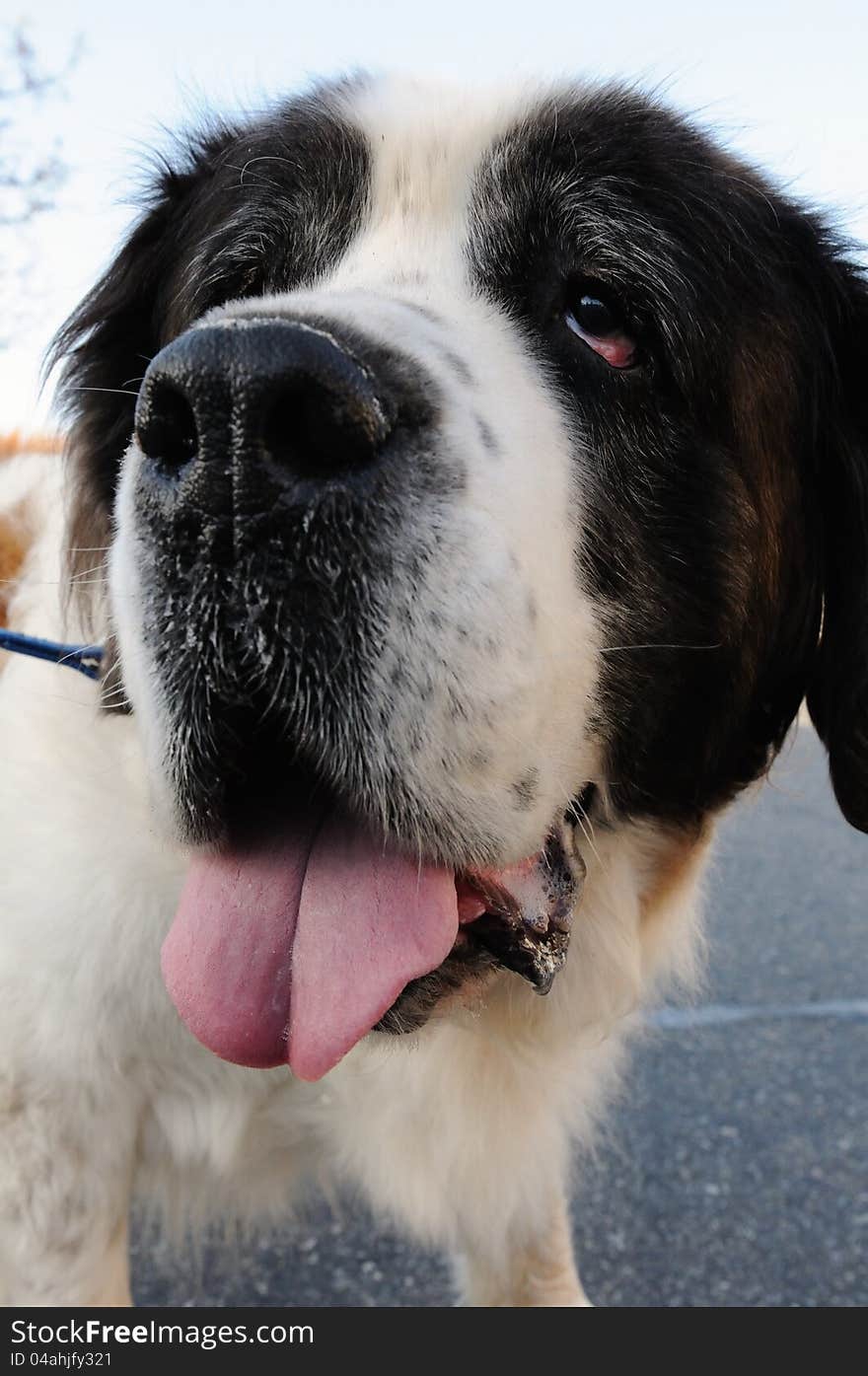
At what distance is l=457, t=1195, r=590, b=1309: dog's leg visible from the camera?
200 centimetres

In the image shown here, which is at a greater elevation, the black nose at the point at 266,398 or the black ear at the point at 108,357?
the black nose at the point at 266,398

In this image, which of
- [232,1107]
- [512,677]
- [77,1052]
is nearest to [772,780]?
[512,677]

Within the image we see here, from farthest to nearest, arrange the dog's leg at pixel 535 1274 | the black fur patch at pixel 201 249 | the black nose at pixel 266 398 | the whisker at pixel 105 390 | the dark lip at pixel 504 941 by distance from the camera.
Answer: the dog's leg at pixel 535 1274 < the whisker at pixel 105 390 < the black fur patch at pixel 201 249 < the dark lip at pixel 504 941 < the black nose at pixel 266 398

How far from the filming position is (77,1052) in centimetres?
151

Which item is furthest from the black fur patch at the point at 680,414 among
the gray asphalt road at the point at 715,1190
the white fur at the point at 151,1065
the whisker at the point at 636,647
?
the gray asphalt road at the point at 715,1190

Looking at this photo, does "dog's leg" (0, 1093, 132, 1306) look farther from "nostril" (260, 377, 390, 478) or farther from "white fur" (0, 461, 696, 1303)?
"nostril" (260, 377, 390, 478)

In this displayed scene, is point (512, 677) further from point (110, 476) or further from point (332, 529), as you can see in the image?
point (110, 476)

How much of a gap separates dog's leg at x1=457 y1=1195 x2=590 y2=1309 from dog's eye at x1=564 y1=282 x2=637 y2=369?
4.81 ft

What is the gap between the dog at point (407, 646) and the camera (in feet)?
3.34

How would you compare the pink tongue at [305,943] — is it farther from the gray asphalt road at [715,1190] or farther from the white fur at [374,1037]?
the gray asphalt road at [715,1190]

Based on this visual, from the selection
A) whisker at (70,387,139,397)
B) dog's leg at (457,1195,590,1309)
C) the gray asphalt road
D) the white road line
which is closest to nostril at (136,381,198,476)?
whisker at (70,387,139,397)

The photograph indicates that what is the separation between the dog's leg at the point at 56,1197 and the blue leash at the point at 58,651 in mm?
606

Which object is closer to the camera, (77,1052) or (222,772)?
(222,772)
